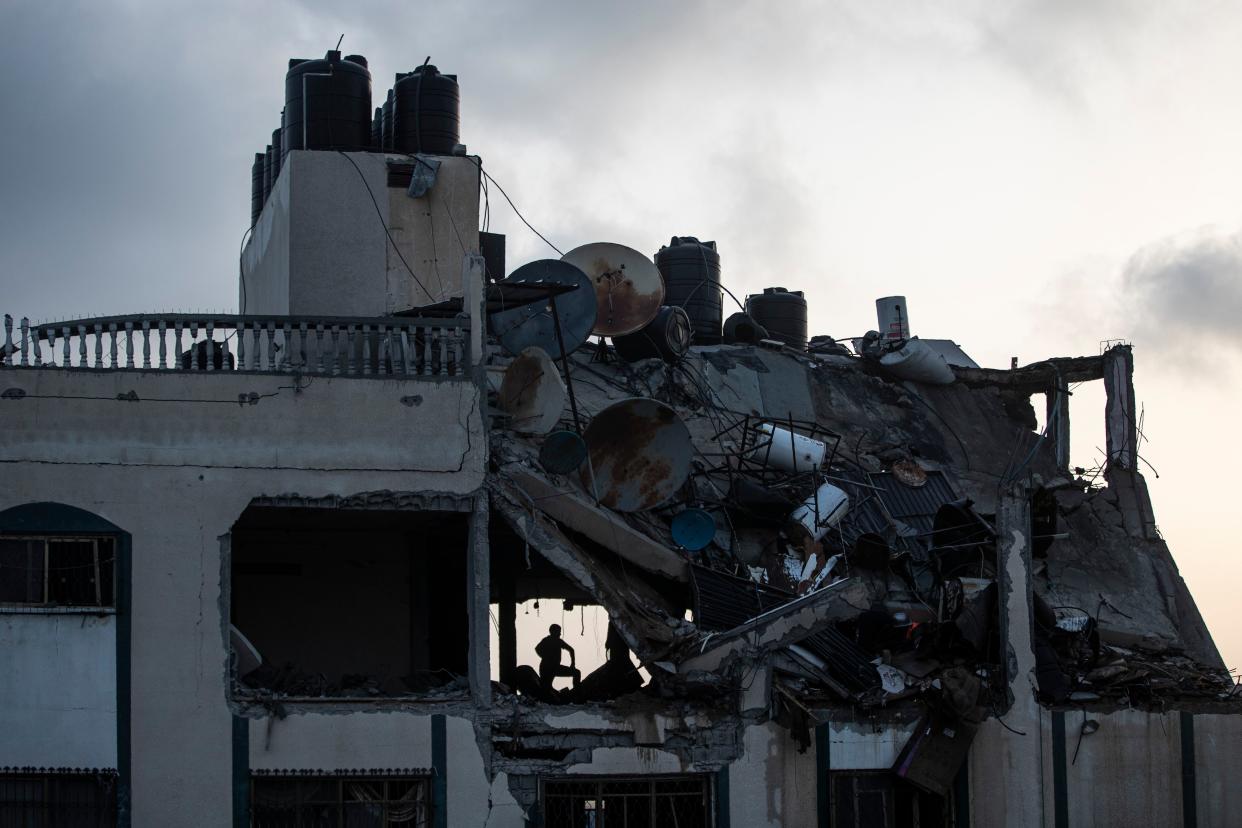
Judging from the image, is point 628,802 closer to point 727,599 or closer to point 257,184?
point 727,599

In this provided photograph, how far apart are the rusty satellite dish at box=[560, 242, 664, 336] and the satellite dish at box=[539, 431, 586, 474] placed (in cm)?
453

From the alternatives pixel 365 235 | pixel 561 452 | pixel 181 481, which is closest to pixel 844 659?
pixel 561 452

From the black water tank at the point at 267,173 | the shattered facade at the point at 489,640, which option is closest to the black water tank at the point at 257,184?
the black water tank at the point at 267,173

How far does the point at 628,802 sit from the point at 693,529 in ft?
12.3

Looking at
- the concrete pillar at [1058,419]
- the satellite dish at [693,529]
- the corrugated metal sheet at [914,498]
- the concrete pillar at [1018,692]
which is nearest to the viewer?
the concrete pillar at [1018,692]

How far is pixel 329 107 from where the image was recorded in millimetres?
27953

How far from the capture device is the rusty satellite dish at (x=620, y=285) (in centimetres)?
2578

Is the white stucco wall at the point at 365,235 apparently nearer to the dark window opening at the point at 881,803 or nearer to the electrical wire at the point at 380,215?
the electrical wire at the point at 380,215

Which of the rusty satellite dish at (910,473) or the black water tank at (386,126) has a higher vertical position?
the black water tank at (386,126)

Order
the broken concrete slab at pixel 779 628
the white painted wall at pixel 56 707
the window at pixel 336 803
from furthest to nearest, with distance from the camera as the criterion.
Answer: the broken concrete slab at pixel 779 628 → the window at pixel 336 803 → the white painted wall at pixel 56 707

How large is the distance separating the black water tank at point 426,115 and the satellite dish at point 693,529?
27.8 ft

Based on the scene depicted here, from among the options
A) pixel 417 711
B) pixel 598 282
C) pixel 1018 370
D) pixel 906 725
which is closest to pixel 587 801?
pixel 417 711

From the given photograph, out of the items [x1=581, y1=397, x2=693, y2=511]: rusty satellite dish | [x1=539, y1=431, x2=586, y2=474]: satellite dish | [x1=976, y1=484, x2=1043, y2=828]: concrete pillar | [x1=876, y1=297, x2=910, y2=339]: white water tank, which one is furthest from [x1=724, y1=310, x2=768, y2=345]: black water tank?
[x1=976, y1=484, x2=1043, y2=828]: concrete pillar

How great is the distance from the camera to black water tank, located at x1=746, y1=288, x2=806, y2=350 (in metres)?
31.4
